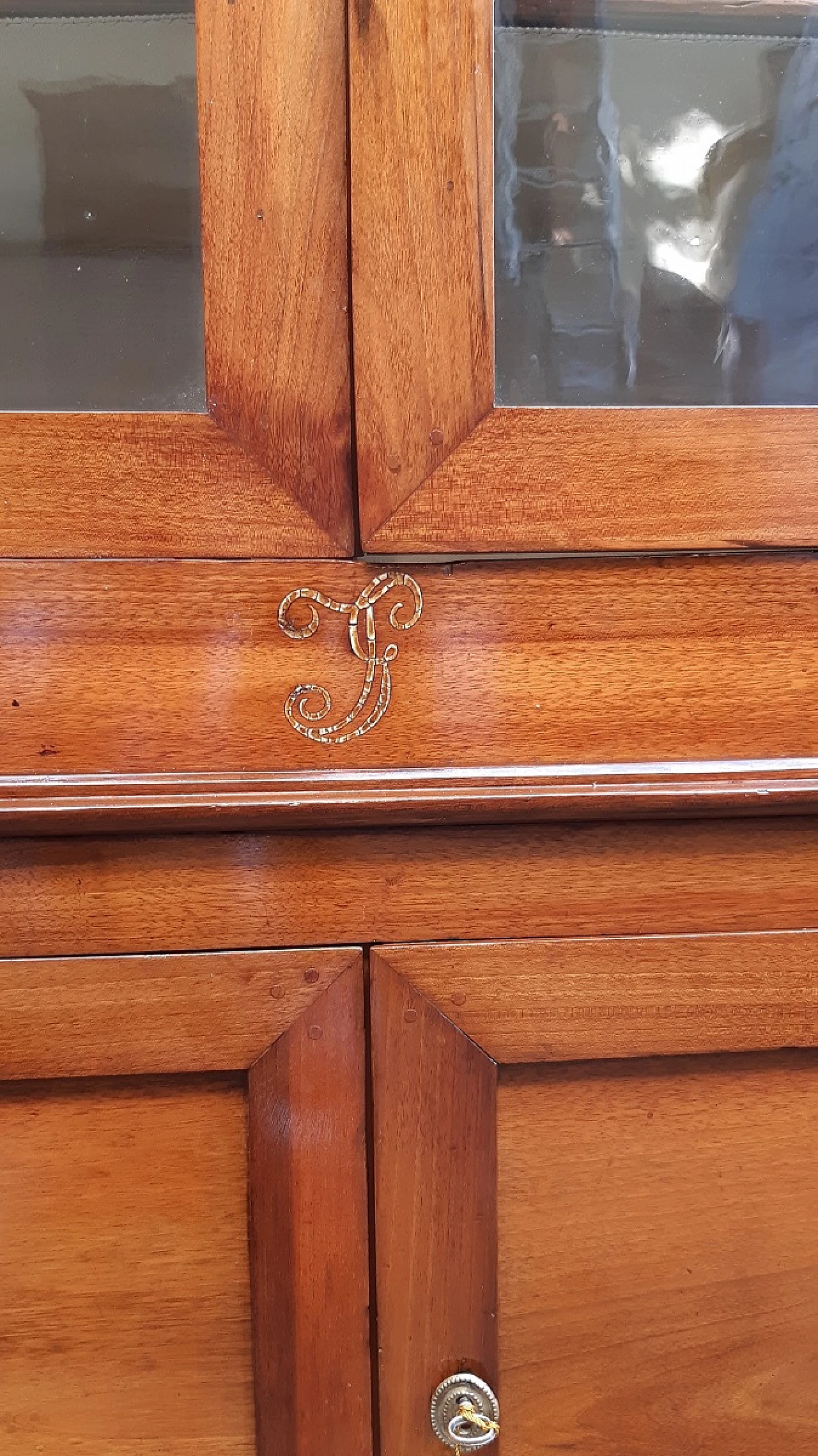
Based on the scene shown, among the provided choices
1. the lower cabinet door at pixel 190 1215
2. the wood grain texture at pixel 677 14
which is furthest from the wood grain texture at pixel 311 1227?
the wood grain texture at pixel 677 14

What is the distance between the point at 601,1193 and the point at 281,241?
405 mm

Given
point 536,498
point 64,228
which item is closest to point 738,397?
point 536,498

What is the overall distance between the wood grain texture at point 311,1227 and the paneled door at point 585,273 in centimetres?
21

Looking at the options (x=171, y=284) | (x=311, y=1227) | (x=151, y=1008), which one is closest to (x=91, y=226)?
(x=171, y=284)

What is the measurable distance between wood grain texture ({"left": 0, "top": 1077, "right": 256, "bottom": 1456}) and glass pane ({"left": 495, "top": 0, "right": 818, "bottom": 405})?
329mm

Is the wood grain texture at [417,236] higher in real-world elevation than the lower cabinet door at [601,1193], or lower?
higher

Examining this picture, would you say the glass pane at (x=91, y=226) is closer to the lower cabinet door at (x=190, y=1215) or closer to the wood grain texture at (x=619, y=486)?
the wood grain texture at (x=619, y=486)

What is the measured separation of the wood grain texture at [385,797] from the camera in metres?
0.38

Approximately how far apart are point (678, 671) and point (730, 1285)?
262 mm

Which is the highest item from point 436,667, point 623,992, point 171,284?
point 171,284

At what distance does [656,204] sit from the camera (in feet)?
1.33

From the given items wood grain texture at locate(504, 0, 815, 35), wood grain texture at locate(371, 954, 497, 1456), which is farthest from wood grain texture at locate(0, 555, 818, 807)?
wood grain texture at locate(504, 0, 815, 35)

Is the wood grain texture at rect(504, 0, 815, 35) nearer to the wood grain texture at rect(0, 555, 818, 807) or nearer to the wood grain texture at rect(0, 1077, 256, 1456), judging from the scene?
the wood grain texture at rect(0, 555, 818, 807)

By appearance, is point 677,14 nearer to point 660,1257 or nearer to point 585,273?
point 585,273
